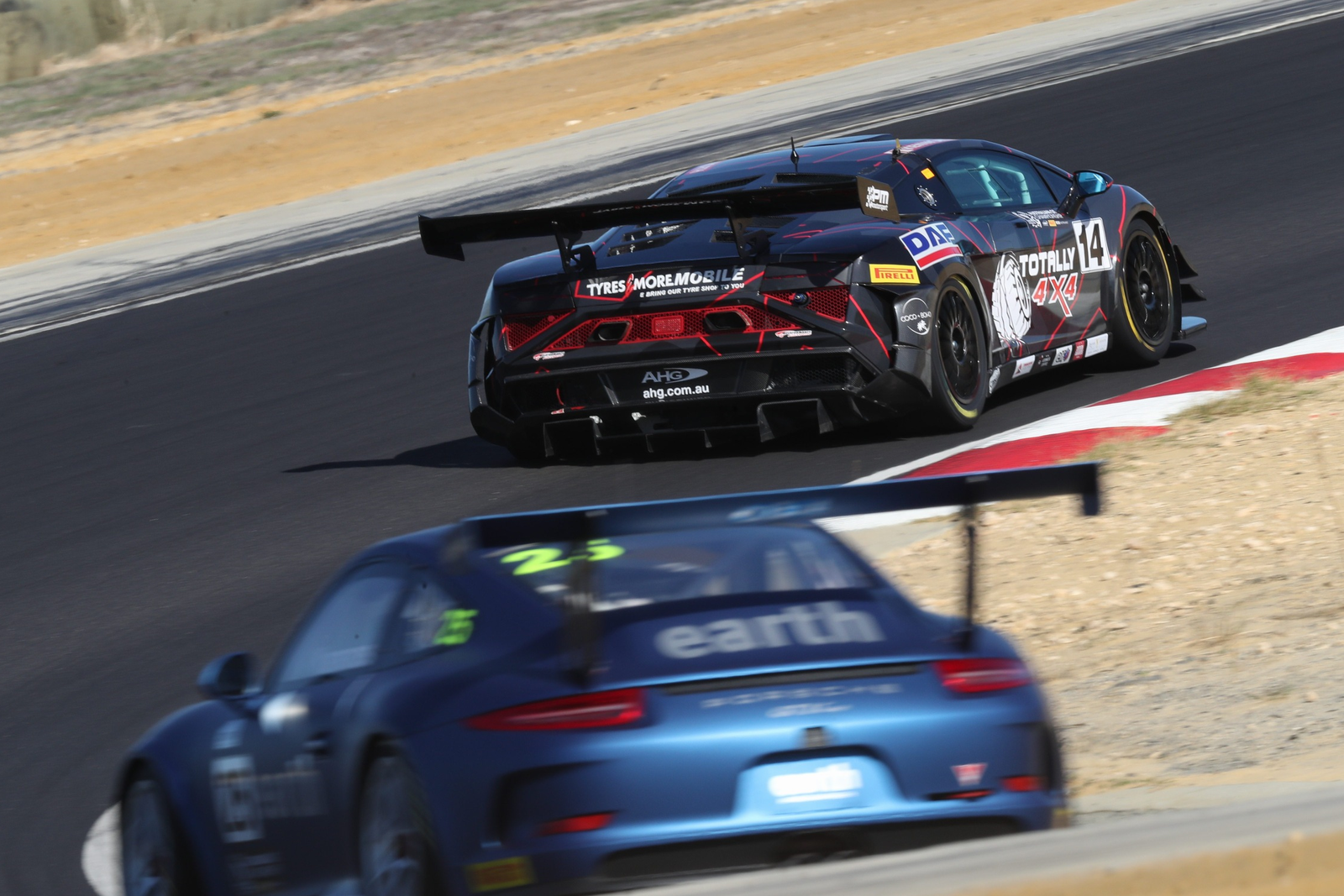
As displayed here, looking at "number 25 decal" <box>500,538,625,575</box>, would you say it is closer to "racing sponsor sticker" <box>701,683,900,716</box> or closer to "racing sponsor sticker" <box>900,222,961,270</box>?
"racing sponsor sticker" <box>701,683,900,716</box>

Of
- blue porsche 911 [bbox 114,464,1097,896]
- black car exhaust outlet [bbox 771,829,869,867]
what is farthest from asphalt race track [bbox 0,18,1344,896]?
black car exhaust outlet [bbox 771,829,869,867]

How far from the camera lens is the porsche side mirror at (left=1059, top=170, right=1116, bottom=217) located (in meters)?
10.6

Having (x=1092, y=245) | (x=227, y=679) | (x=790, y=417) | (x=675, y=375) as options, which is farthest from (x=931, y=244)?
(x=227, y=679)

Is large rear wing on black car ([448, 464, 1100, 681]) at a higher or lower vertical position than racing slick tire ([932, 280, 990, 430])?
higher

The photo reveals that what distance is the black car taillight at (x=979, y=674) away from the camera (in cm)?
398

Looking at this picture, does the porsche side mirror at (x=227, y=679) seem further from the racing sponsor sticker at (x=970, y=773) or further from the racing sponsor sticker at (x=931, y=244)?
the racing sponsor sticker at (x=931, y=244)

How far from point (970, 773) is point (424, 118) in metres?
25.8

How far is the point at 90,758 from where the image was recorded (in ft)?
21.0

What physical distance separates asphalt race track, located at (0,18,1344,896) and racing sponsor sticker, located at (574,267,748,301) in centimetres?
90

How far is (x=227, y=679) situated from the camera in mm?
4715

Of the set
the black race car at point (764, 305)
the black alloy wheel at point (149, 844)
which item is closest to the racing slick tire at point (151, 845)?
the black alloy wheel at point (149, 844)

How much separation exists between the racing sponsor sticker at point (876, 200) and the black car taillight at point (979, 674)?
4.62 m

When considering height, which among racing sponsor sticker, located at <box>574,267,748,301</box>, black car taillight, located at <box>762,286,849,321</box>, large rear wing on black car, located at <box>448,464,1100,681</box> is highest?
large rear wing on black car, located at <box>448,464,1100,681</box>

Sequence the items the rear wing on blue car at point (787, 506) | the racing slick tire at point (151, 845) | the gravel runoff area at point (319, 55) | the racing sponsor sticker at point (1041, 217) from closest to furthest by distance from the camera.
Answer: the rear wing on blue car at point (787, 506)
the racing slick tire at point (151, 845)
the racing sponsor sticker at point (1041, 217)
the gravel runoff area at point (319, 55)
